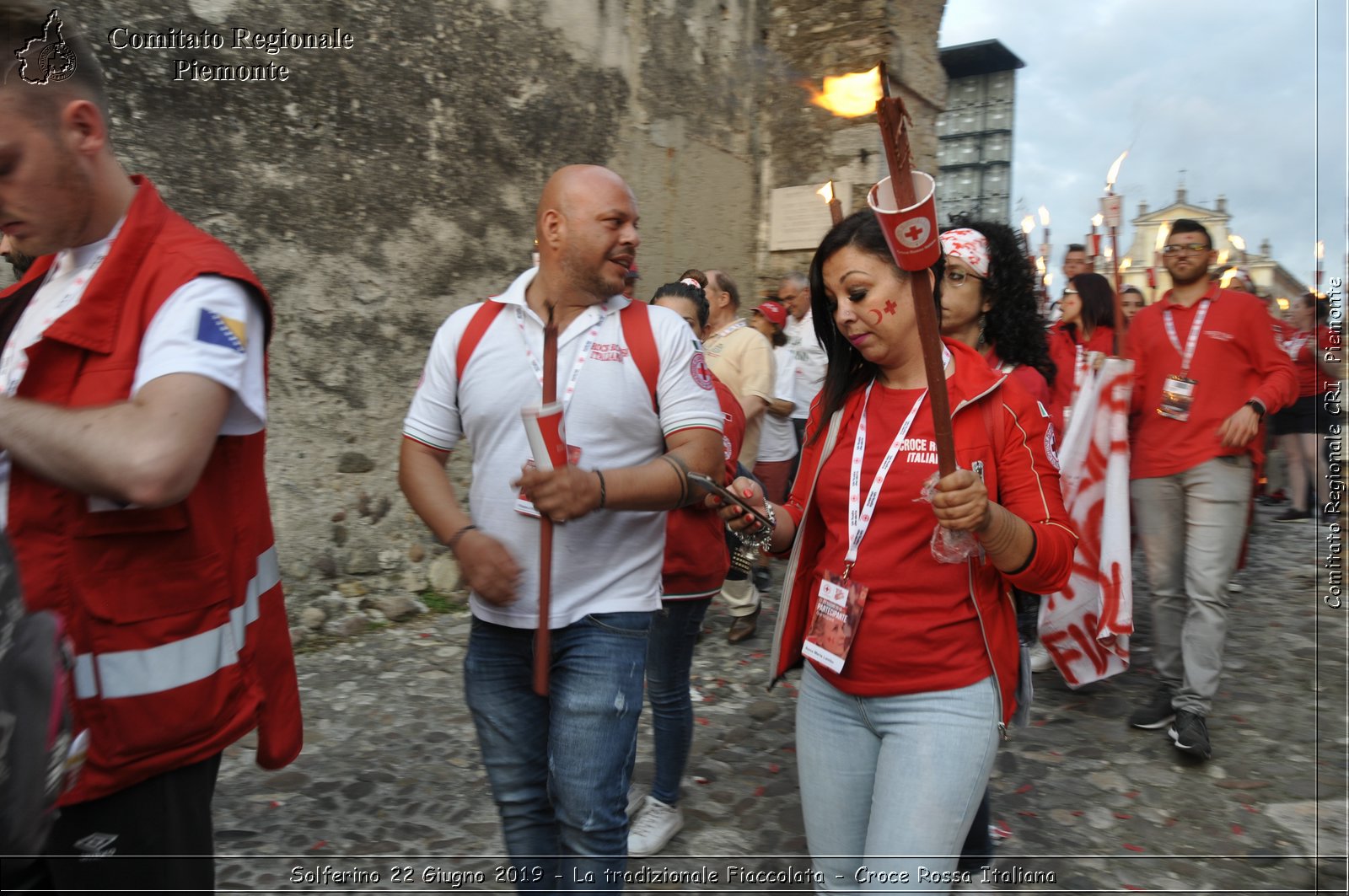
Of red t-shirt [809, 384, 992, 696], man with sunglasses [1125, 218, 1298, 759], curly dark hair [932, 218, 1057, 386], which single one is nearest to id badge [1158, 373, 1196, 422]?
man with sunglasses [1125, 218, 1298, 759]

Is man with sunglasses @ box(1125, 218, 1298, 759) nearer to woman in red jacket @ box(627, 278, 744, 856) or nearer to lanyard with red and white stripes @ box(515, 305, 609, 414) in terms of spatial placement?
woman in red jacket @ box(627, 278, 744, 856)

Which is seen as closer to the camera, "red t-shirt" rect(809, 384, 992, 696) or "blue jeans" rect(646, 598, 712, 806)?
"red t-shirt" rect(809, 384, 992, 696)

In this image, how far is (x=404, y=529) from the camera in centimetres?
619

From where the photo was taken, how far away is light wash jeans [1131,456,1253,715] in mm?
4414

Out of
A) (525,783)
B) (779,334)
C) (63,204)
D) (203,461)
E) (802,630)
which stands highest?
(779,334)

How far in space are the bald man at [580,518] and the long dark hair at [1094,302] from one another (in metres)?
3.84

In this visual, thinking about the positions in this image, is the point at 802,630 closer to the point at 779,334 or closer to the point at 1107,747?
the point at 1107,747

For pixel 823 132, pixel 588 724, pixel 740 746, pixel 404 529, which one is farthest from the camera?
pixel 823 132

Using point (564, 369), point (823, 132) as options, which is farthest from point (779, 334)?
point (564, 369)

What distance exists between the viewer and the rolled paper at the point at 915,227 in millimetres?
1688

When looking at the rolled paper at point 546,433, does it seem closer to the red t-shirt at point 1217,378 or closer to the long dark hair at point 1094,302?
the red t-shirt at point 1217,378

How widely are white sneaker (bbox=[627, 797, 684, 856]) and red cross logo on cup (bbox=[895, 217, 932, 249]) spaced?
2560 millimetres

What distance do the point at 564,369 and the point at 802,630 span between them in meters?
0.90

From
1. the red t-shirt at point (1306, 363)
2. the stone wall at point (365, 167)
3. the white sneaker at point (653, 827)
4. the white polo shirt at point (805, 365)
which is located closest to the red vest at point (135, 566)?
the white sneaker at point (653, 827)
